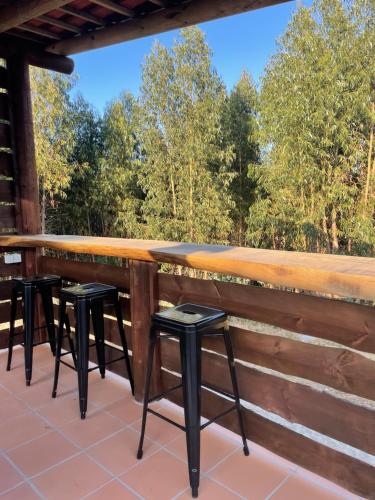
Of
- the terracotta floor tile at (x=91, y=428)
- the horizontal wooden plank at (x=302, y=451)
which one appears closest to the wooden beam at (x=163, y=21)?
the horizontal wooden plank at (x=302, y=451)

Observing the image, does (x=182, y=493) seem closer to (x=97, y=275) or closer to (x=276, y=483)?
(x=276, y=483)

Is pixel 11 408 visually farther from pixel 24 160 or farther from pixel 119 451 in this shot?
pixel 24 160

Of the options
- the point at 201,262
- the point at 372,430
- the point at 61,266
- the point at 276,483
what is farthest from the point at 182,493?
the point at 61,266

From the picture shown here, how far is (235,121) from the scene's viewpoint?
7.04m

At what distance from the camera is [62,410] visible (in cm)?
188

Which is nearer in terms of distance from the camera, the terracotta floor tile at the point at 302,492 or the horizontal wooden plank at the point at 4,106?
the terracotta floor tile at the point at 302,492

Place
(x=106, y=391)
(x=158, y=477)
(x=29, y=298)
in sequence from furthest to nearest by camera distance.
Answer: (x=29, y=298) → (x=106, y=391) → (x=158, y=477)

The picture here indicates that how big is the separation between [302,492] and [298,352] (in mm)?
476

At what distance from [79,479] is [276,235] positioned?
564 centimetres

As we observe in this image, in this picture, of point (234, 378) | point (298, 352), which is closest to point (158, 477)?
point (234, 378)

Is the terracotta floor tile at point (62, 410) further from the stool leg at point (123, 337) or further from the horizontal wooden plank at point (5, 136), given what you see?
the horizontal wooden plank at point (5, 136)

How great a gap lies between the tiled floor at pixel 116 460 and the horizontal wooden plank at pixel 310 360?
0.38m

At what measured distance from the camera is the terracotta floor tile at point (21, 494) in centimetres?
131

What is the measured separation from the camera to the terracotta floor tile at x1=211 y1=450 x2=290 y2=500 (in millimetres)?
1320
